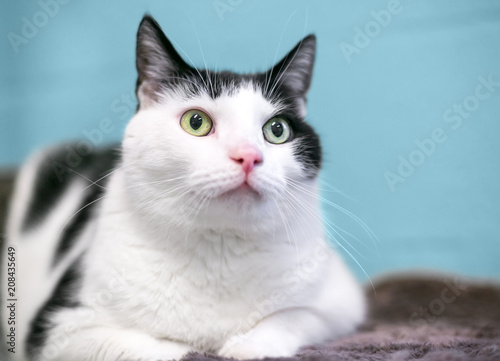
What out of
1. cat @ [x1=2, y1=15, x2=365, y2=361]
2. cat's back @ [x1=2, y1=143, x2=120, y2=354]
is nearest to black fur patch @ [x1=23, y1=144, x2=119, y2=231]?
cat's back @ [x1=2, y1=143, x2=120, y2=354]

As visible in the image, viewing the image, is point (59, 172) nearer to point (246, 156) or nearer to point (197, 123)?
point (197, 123)

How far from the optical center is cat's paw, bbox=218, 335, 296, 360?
1.20 m

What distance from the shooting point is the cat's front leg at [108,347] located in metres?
1.19

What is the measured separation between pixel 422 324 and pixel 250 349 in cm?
92

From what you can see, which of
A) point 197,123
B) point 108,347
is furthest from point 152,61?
point 108,347

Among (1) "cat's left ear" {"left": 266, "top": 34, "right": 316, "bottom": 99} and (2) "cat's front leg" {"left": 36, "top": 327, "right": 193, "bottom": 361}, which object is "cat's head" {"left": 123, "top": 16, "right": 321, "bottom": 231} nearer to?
(1) "cat's left ear" {"left": 266, "top": 34, "right": 316, "bottom": 99}

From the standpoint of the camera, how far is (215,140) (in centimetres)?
123

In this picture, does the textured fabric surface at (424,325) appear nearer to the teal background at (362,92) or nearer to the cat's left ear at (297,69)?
the teal background at (362,92)

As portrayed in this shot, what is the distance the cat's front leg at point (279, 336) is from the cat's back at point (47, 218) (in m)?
0.60

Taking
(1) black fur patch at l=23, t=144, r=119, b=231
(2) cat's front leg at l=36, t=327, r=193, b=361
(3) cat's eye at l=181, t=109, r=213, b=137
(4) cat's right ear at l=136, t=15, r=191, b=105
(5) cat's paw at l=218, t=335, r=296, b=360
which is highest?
(4) cat's right ear at l=136, t=15, r=191, b=105

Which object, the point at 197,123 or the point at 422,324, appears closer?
the point at 197,123

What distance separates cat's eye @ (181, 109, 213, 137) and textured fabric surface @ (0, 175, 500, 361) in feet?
1.93

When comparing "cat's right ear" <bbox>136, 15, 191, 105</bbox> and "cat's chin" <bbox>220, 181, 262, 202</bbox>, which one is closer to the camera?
"cat's chin" <bbox>220, 181, 262, 202</bbox>

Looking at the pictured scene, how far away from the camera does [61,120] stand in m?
2.33
